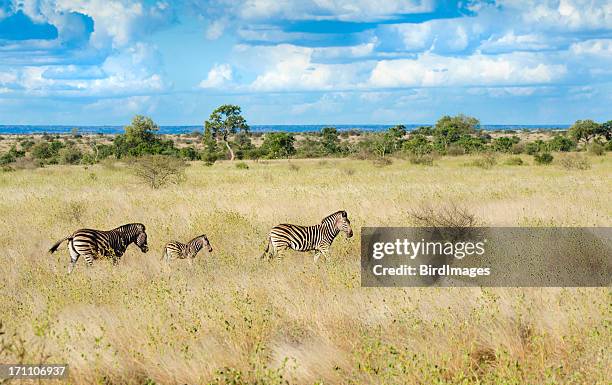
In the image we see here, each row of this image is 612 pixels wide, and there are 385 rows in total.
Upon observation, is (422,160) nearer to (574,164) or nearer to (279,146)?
(574,164)

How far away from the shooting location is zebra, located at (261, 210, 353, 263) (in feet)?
30.8

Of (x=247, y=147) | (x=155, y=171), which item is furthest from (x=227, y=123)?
(x=155, y=171)

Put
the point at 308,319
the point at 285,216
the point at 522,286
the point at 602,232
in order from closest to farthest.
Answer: the point at 308,319
the point at 522,286
the point at 602,232
the point at 285,216

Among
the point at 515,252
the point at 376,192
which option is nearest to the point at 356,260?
the point at 515,252

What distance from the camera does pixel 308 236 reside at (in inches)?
373

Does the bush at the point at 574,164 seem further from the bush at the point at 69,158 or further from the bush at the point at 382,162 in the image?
the bush at the point at 69,158

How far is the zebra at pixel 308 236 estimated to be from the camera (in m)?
9.38

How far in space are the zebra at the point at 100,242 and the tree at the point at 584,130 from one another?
6755 centimetres

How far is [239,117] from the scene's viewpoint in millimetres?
62094

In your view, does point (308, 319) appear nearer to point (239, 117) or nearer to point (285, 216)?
point (285, 216)

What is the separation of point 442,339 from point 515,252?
14.6ft

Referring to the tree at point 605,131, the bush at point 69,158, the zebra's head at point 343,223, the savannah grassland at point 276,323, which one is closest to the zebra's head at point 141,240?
the savannah grassland at point 276,323

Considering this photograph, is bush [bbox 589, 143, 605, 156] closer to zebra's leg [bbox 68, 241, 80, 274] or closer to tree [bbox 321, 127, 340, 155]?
tree [bbox 321, 127, 340, 155]

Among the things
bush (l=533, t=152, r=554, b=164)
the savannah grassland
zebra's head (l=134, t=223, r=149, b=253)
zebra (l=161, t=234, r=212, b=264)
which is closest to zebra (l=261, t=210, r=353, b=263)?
the savannah grassland
